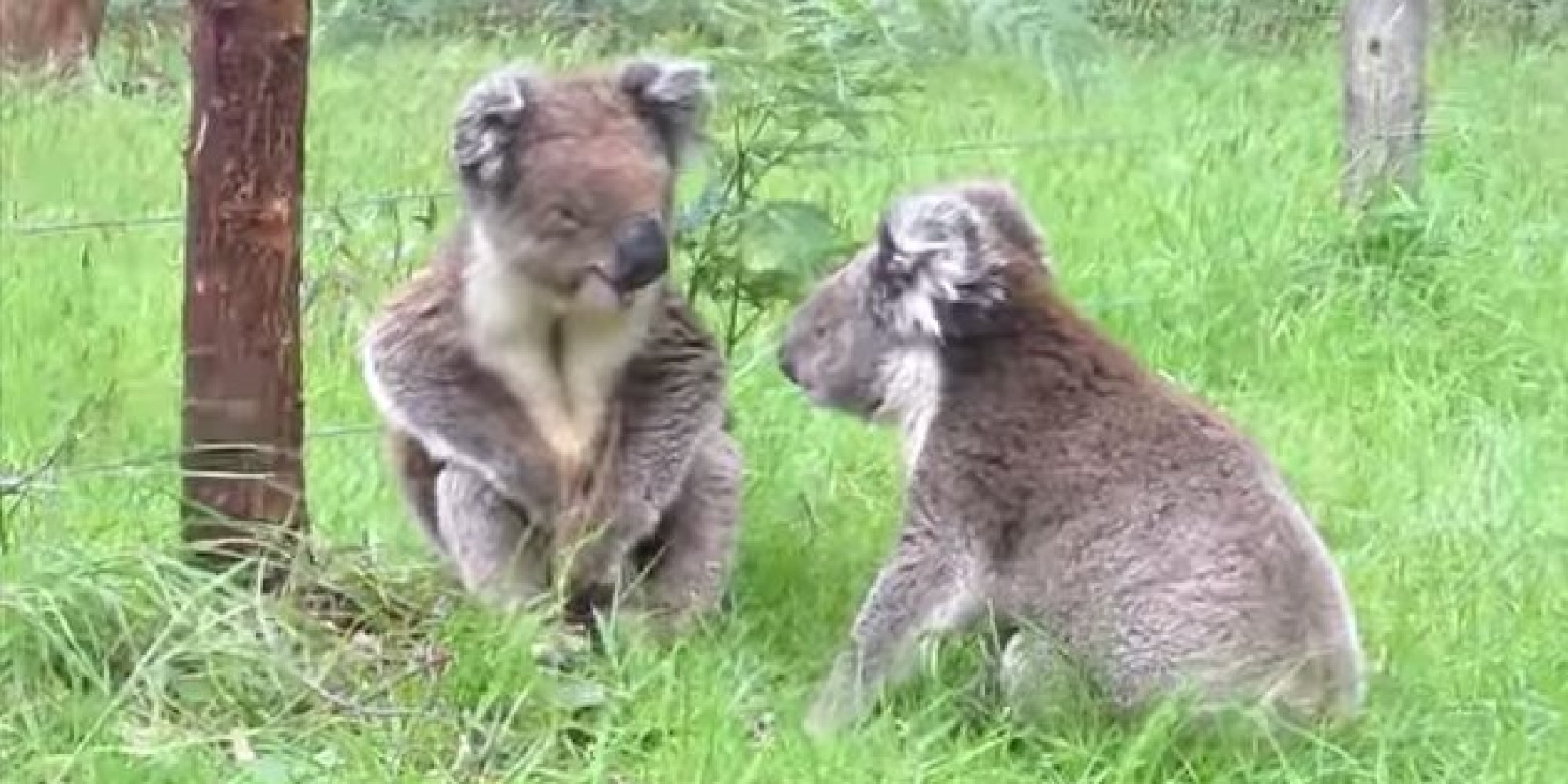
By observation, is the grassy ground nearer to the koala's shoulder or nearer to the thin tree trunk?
the koala's shoulder

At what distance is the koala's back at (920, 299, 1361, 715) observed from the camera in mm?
4996

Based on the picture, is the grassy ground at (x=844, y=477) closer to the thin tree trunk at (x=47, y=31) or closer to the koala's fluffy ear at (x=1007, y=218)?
the koala's fluffy ear at (x=1007, y=218)

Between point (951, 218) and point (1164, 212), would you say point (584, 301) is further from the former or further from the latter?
point (1164, 212)

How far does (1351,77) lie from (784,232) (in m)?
3.34

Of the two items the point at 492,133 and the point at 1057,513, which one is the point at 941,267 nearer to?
the point at 1057,513

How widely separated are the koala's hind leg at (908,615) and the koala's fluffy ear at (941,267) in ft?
1.23

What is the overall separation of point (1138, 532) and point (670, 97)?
3.92 feet

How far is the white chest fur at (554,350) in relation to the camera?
5.55 metres

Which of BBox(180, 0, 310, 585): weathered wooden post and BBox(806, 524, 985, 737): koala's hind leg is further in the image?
BBox(806, 524, 985, 737): koala's hind leg

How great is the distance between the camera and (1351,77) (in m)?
9.13

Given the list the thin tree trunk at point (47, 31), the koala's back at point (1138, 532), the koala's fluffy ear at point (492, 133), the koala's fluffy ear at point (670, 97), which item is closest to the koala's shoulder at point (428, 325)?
the koala's fluffy ear at point (492, 133)

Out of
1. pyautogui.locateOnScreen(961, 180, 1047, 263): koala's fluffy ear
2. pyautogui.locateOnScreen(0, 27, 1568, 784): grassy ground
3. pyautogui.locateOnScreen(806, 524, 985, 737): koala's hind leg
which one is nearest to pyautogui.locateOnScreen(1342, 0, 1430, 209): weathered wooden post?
pyautogui.locateOnScreen(0, 27, 1568, 784): grassy ground

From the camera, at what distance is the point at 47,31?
15555 mm

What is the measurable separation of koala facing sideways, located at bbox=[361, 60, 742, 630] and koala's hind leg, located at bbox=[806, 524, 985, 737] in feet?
1.77
